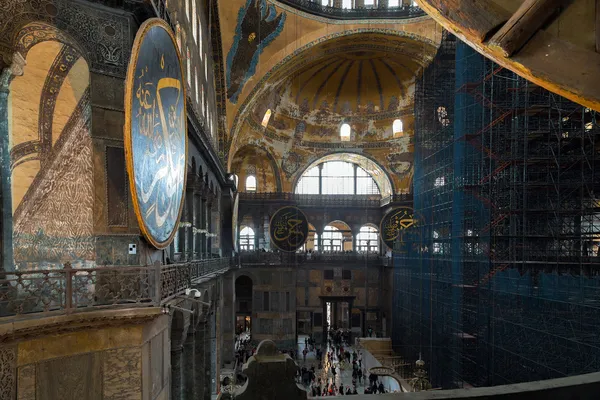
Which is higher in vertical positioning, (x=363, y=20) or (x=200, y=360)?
(x=363, y=20)

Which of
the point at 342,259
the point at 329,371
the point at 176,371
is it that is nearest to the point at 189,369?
the point at 176,371

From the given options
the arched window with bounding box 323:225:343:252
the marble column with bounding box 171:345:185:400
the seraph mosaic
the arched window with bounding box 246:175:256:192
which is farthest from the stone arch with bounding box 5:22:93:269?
the arched window with bounding box 323:225:343:252

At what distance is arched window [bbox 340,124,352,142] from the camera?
25.1 m

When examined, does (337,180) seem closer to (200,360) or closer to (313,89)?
(313,89)

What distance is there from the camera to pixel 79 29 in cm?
481

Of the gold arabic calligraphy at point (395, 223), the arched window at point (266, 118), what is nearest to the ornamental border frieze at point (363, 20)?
the arched window at point (266, 118)

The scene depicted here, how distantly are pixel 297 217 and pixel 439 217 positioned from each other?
6.96 metres

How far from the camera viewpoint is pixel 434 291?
1533 centimetres

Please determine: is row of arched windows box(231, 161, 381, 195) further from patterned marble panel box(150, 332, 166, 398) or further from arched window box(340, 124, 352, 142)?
patterned marble panel box(150, 332, 166, 398)

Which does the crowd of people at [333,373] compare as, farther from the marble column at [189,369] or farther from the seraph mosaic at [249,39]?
the seraph mosaic at [249,39]

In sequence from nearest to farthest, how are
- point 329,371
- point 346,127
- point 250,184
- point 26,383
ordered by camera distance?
point 26,383 < point 329,371 < point 250,184 < point 346,127

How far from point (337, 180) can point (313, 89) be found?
20.9 ft

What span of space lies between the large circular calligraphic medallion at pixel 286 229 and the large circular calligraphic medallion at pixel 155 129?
13.1 m

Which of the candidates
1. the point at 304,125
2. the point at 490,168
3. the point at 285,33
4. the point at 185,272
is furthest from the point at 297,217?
the point at 185,272
